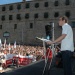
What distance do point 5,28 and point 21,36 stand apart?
6777 mm

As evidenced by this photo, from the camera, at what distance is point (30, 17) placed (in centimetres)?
8394

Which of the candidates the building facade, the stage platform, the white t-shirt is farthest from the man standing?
the building facade

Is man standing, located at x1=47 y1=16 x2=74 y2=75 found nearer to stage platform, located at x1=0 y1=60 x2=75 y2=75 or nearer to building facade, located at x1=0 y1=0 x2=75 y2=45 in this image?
stage platform, located at x1=0 y1=60 x2=75 y2=75

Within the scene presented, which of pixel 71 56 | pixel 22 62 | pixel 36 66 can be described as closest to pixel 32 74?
pixel 36 66

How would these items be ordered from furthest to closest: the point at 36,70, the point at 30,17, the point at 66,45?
the point at 30,17, the point at 36,70, the point at 66,45

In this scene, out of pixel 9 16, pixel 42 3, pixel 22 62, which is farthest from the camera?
pixel 9 16

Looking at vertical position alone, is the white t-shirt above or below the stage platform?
above

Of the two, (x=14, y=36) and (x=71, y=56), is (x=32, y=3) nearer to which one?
(x=14, y=36)

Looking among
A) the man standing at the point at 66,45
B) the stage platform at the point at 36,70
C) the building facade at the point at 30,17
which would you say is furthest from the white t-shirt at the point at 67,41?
the building facade at the point at 30,17

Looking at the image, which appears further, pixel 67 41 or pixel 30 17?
pixel 30 17

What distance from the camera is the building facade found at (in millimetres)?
78750

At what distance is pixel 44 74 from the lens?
17.5 ft

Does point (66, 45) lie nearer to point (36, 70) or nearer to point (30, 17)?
point (36, 70)

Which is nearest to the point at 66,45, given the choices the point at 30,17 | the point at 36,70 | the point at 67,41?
the point at 67,41
